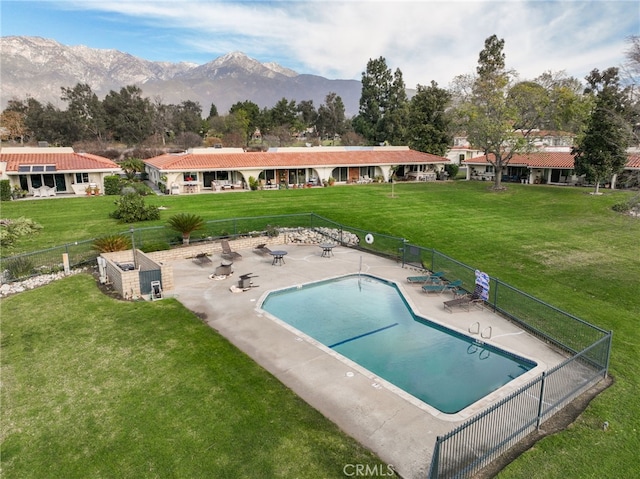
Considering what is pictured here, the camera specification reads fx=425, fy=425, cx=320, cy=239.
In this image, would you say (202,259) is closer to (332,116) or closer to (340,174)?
(340,174)

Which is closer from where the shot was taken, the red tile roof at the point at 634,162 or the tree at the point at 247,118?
the red tile roof at the point at 634,162

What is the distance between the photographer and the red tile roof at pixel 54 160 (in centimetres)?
3903

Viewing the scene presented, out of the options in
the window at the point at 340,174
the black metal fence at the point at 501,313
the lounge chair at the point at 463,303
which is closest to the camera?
the black metal fence at the point at 501,313

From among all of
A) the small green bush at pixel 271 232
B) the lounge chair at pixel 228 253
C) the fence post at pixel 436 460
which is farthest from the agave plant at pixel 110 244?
the fence post at pixel 436 460

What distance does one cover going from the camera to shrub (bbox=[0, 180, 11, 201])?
1374 inches

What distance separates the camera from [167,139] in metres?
101

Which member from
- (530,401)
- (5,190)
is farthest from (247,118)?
(530,401)

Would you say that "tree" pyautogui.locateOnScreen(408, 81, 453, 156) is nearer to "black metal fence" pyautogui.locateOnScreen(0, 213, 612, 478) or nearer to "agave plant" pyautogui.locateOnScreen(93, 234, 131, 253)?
"black metal fence" pyautogui.locateOnScreen(0, 213, 612, 478)

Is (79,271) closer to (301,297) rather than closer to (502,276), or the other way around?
(301,297)

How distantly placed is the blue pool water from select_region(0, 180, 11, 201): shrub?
3087 centimetres

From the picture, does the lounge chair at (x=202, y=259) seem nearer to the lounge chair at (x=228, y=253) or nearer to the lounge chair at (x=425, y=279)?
the lounge chair at (x=228, y=253)

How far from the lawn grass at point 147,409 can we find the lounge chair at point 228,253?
791cm

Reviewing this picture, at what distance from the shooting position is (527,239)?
89.3ft

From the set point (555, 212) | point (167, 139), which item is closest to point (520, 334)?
point (555, 212)
